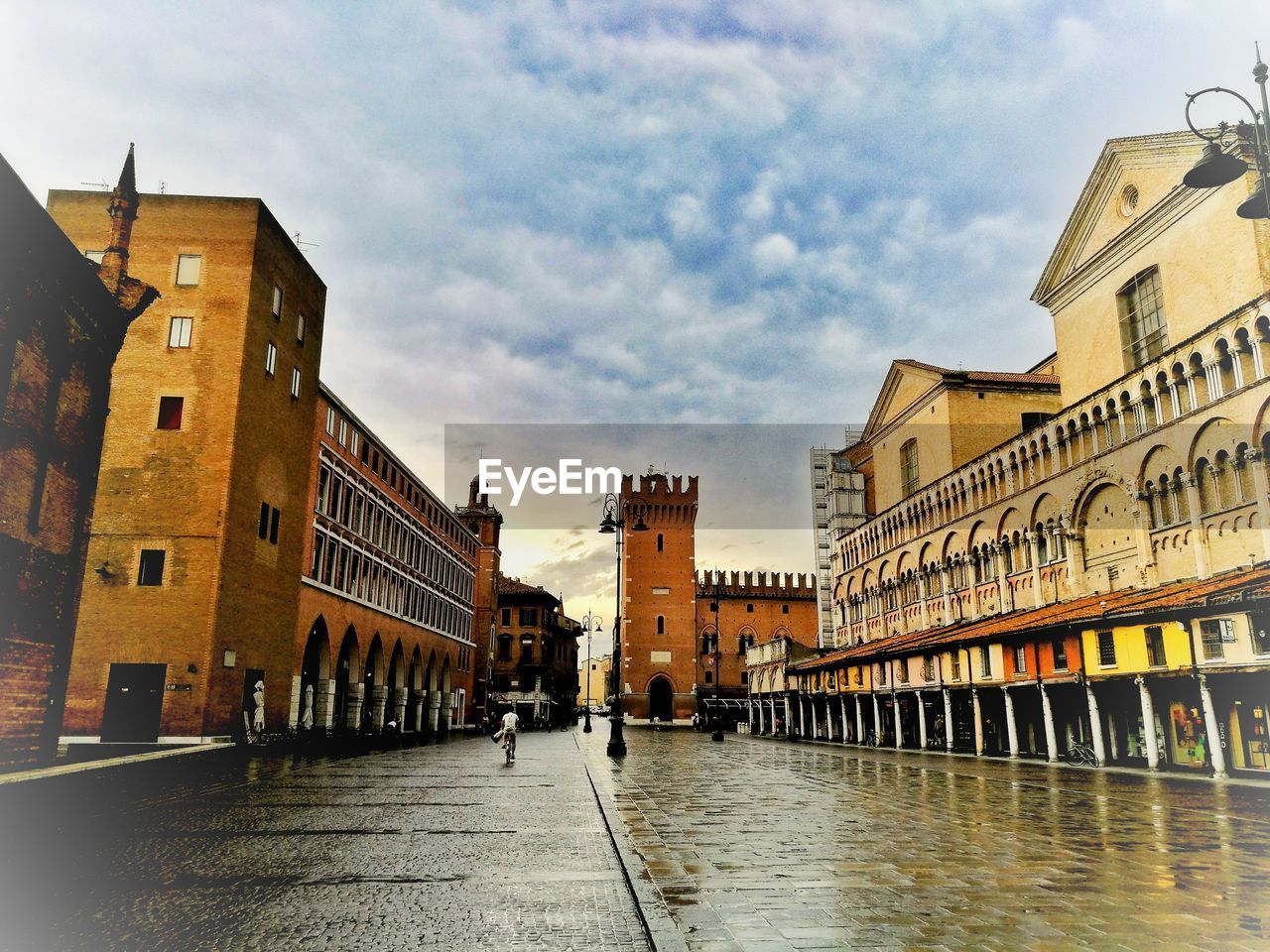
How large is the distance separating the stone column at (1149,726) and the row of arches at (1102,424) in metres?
6.20

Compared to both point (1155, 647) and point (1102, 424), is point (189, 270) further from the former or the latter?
point (1155, 647)

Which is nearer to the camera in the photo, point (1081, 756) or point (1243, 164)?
point (1243, 164)

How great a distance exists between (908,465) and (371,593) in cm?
2912

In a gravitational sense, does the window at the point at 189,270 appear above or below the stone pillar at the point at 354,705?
above

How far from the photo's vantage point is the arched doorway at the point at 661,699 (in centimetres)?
8306

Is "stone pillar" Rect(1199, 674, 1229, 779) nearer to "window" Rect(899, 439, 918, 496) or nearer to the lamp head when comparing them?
the lamp head

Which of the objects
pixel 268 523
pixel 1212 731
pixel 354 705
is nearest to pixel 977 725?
pixel 1212 731

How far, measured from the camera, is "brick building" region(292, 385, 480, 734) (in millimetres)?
38562

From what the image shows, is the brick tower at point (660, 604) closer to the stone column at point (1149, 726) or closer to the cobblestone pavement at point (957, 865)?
the stone column at point (1149, 726)

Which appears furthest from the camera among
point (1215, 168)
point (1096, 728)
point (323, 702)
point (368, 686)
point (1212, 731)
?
point (368, 686)

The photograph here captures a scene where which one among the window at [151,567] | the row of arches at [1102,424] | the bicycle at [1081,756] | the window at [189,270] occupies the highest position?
the window at [189,270]

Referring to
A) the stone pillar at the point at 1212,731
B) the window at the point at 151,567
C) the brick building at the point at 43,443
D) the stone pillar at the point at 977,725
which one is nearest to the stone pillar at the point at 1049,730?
the stone pillar at the point at 977,725

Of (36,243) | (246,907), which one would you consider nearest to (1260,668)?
(246,907)

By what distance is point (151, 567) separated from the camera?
28469mm
